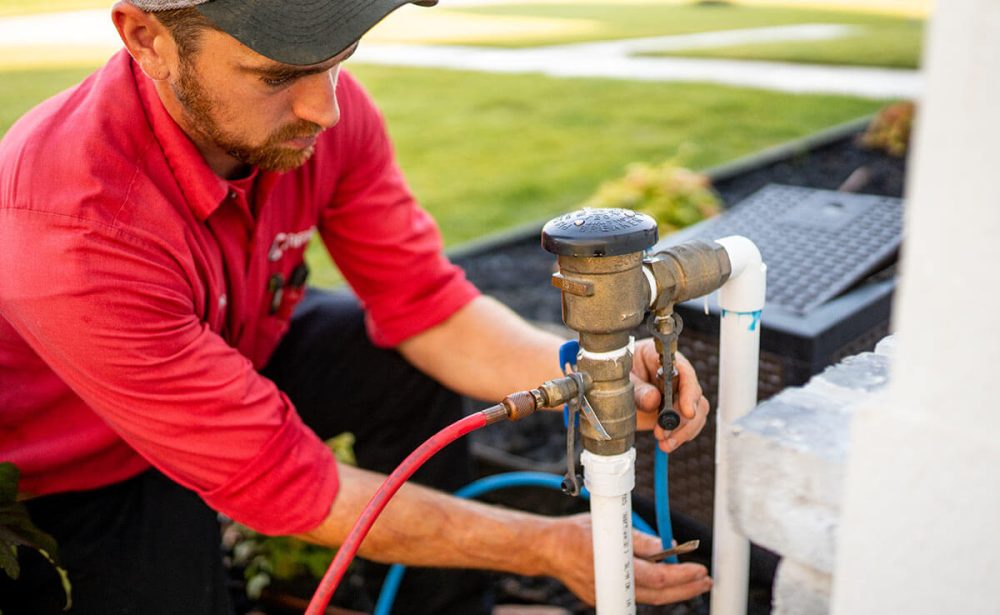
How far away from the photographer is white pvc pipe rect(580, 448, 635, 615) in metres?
1.25

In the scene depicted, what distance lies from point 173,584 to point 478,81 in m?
7.79

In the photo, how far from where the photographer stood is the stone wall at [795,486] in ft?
3.13

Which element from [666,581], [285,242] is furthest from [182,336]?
[666,581]

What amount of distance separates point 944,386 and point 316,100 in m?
1.16

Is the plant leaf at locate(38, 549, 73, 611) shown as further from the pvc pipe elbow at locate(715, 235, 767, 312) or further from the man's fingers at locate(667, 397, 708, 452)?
the pvc pipe elbow at locate(715, 235, 767, 312)

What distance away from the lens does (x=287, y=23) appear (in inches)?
57.4

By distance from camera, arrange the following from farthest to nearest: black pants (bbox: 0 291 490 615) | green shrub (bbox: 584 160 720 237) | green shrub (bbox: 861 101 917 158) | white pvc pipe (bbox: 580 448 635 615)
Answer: green shrub (bbox: 861 101 917 158)
green shrub (bbox: 584 160 720 237)
black pants (bbox: 0 291 490 615)
white pvc pipe (bbox: 580 448 635 615)

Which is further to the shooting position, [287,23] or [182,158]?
[182,158]

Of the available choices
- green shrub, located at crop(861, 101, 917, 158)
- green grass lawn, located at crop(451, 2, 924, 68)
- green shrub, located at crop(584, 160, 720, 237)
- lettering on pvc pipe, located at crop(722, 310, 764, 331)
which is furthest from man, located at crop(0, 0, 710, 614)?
green grass lawn, located at crop(451, 2, 924, 68)

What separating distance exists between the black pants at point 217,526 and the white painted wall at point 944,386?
1310 millimetres

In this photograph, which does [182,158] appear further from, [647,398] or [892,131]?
[892,131]

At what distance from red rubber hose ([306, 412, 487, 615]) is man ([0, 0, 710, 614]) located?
335mm

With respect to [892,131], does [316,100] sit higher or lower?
higher

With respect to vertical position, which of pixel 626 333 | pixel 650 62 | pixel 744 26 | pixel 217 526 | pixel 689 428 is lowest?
pixel 744 26
